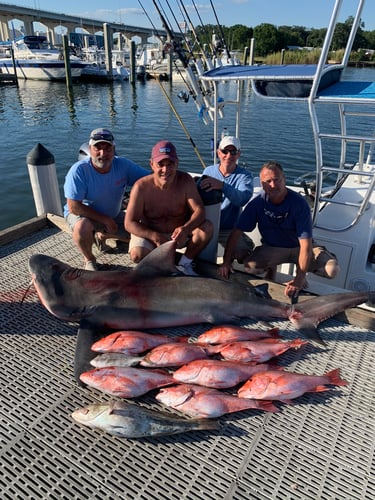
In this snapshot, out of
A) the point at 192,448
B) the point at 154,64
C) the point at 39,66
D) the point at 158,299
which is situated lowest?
the point at 192,448

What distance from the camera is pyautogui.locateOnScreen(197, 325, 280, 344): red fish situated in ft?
9.89

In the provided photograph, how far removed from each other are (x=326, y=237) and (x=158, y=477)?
356 centimetres

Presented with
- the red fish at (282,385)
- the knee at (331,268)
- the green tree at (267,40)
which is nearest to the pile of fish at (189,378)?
the red fish at (282,385)

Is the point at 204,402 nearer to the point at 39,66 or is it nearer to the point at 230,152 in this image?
the point at 230,152

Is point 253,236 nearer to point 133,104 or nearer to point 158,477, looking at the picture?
point 158,477

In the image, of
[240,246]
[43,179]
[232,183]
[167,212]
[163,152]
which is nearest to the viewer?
[163,152]

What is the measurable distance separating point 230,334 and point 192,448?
3.24 ft

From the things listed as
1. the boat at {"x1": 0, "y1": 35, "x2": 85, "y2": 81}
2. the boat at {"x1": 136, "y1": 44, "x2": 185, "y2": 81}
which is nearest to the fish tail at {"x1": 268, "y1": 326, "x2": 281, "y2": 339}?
the boat at {"x1": 0, "y1": 35, "x2": 85, "y2": 81}

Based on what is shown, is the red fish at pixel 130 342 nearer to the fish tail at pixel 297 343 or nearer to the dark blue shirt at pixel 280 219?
the fish tail at pixel 297 343

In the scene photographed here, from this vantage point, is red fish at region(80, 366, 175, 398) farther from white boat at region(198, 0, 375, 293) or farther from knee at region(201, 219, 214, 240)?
white boat at region(198, 0, 375, 293)

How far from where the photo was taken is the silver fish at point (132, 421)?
7.47 feet

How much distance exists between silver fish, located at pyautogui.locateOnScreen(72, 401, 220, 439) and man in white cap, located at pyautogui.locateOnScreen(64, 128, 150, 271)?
1947mm

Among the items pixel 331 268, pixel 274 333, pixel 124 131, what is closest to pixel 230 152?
pixel 331 268

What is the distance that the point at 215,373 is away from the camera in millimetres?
2621
